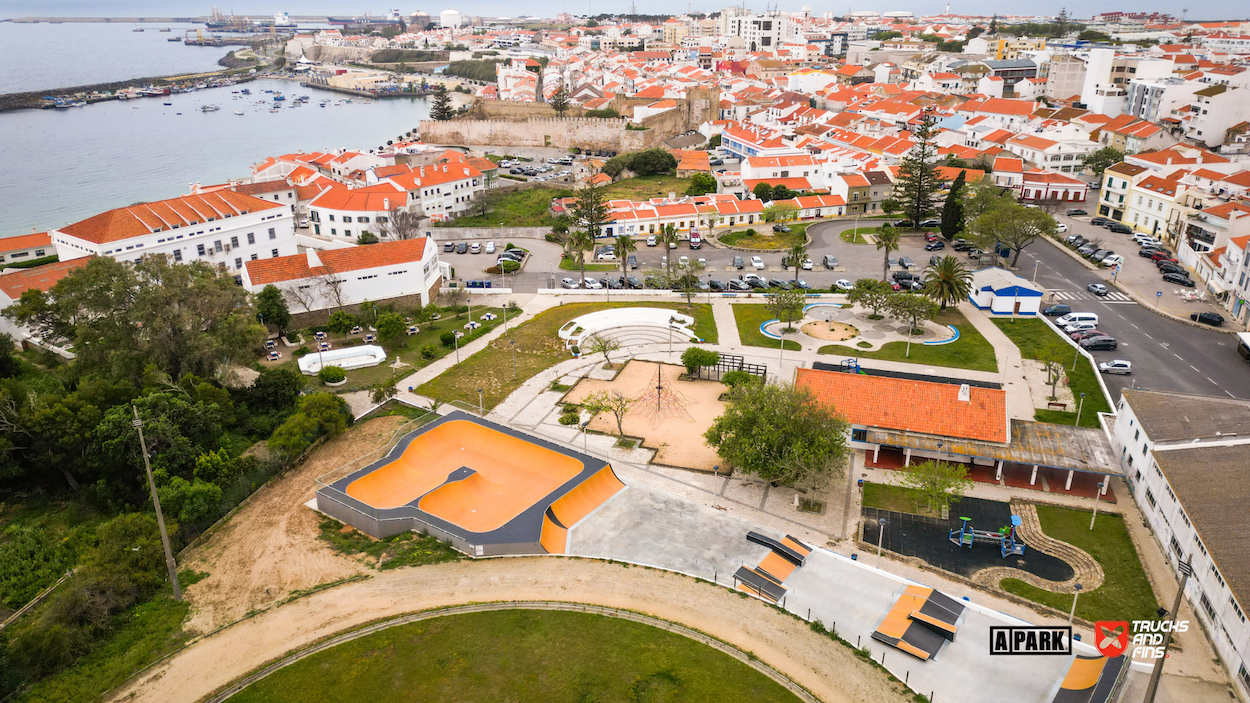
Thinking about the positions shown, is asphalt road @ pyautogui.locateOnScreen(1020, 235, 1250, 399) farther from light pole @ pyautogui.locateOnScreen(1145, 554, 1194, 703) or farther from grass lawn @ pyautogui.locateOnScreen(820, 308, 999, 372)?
light pole @ pyautogui.locateOnScreen(1145, 554, 1194, 703)

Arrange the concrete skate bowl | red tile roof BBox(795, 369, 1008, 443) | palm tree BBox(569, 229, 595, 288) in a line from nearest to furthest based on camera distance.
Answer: the concrete skate bowl
red tile roof BBox(795, 369, 1008, 443)
palm tree BBox(569, 229, 595, 288)

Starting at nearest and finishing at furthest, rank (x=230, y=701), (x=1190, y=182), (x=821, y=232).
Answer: (x=230, y=701)
(x=1190, y=182)
(x=821, y=232)

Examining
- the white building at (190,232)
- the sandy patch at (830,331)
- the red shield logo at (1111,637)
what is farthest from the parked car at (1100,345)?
the white building at (190,232)

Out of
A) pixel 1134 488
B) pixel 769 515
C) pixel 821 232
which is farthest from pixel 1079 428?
pixel 821 232

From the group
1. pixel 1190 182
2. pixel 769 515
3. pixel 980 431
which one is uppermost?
pixel 1190 182

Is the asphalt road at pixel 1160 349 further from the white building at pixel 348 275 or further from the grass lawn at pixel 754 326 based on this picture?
the white building at pixel 348 275

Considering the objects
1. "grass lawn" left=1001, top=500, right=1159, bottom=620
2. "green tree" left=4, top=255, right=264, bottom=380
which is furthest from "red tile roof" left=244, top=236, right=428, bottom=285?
"grass lawn" left=1001, top=500, right=1159, bottom=620

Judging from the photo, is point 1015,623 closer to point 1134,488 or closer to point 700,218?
point 1134,488
